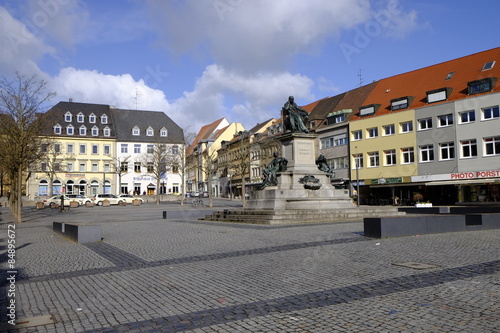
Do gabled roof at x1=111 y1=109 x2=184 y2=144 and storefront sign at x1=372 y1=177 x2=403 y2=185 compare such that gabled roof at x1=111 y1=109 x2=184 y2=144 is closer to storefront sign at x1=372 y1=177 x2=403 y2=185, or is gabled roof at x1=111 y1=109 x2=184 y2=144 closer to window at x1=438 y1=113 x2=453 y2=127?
storefront sign at x1=372 y1=177 x2=403 y2=185

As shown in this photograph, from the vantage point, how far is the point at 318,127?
6091cm

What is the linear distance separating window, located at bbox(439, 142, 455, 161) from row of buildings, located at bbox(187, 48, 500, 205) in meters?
0.09

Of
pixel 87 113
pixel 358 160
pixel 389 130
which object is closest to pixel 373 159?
pixel 358 160

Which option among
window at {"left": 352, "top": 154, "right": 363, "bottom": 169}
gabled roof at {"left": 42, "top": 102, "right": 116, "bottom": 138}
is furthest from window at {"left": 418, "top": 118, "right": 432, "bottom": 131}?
gabled roof at {"left": 42, "top": 102, "right": 116, "bottom": 138}

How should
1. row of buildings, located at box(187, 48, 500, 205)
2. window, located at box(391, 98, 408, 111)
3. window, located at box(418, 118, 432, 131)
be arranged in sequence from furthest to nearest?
1. window, located at box(391, 98, 408, 111)
2. window, located at box(418, 118, 432, 131)
3. row of buildings, located at box(187, 48, 500, 205)

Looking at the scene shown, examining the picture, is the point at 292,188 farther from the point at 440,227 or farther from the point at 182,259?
the point at 182,259

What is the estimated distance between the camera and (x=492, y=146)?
40219 millimetres

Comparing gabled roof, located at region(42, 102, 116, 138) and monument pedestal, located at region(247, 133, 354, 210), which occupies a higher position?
gabled roof, located at region(42, 102, 116, 138)

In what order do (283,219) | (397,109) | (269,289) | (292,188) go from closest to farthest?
(269,289) < (283,219) < (292,188) < (397,109)

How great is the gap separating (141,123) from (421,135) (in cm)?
5372

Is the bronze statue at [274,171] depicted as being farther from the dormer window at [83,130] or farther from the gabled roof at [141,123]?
the dormer window at [83,130]

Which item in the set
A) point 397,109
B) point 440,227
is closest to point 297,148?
point 440,227

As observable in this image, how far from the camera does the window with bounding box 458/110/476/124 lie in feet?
136

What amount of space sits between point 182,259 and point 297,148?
14.1 metres
